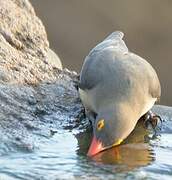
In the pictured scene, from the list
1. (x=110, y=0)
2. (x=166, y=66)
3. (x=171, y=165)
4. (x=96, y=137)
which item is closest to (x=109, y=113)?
(x=96, y=137)

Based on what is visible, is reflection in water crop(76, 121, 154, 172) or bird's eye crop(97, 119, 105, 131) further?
bird's eye crop(97, 119, 105, 131)

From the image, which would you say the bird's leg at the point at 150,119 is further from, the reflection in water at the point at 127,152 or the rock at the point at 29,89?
the rock at the point at 29,89

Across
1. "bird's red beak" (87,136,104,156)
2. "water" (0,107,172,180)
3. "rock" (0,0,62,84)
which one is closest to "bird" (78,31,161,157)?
"bird's red beak" (87,136,104,156)

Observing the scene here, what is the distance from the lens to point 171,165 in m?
5.78

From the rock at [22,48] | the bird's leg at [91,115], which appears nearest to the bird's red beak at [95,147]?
the bird's leg at [91,115]

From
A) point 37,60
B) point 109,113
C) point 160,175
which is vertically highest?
point 37,60

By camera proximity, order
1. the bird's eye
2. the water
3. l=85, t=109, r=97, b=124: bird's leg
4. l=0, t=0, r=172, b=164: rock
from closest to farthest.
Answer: the water
the bird's eye
l=0, t=0, r=172, b=164: rock
l=85, t=109, r=97, b=124: bird's leg

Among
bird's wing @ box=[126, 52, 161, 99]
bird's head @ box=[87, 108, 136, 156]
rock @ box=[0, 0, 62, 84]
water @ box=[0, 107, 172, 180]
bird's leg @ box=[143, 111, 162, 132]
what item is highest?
rock @ box=[0, 0, 62, 84]

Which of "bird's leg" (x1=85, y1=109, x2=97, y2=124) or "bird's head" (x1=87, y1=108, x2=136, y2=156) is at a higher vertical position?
"bird's leg" (x1=85, y1=109, x2=97, y2=124)

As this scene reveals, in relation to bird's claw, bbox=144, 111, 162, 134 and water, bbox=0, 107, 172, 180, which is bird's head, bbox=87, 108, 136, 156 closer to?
water, bbox=0, 107, 172, 180

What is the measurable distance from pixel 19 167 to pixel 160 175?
0.86 m

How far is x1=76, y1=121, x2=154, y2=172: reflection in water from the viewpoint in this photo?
18.9 feet

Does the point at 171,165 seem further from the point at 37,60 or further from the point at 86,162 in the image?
the point at 37,60

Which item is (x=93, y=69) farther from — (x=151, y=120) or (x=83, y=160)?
(x=83, y=160)
